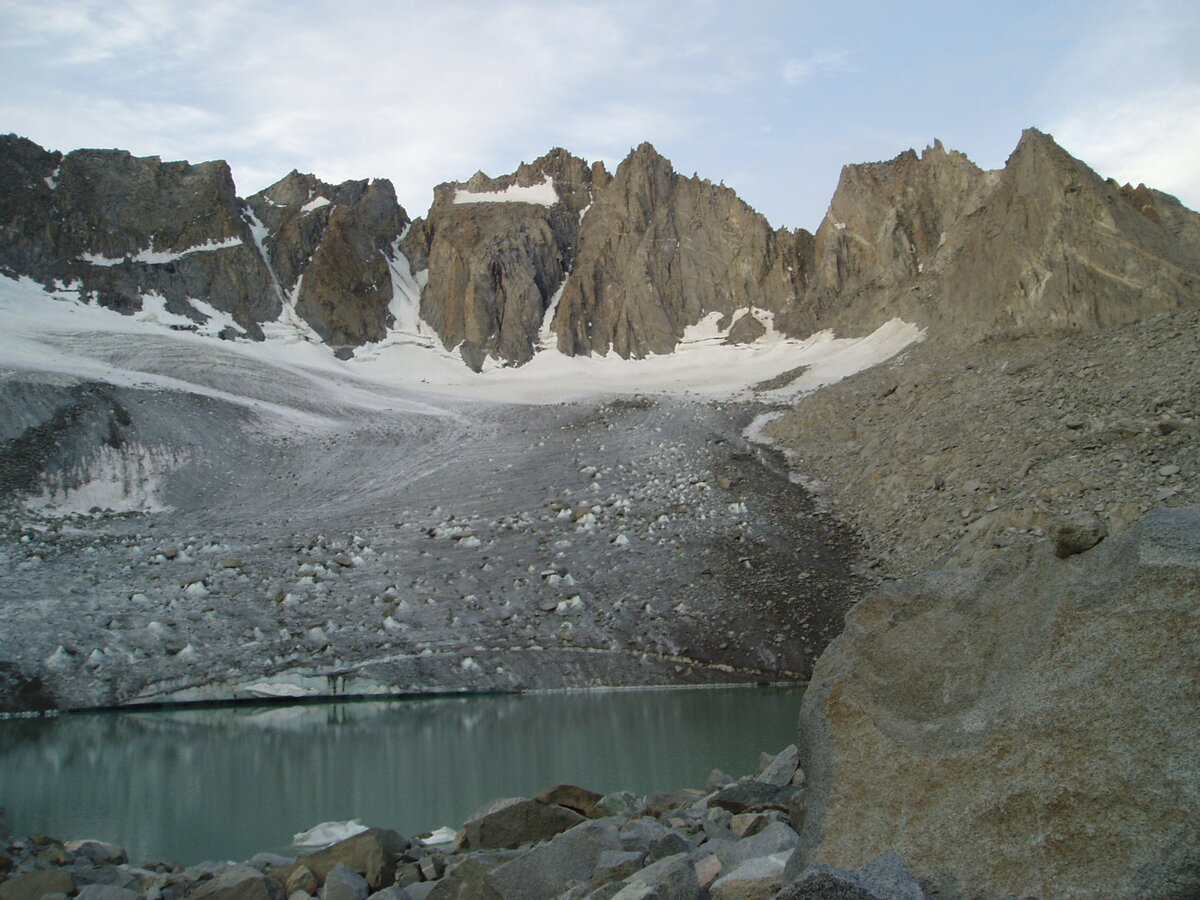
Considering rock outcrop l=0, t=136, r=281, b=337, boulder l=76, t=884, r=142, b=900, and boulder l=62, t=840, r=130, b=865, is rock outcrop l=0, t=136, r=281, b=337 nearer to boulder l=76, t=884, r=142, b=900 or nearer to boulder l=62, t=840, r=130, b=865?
boulder l=62, t=840, r=130, b=865

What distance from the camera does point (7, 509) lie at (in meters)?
27.8

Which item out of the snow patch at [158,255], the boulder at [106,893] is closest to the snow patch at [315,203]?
the snow patch at [158,255]

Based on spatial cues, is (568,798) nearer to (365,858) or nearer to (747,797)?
(365,858)

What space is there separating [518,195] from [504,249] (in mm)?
10164

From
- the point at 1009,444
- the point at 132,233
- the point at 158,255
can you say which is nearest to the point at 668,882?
the point at 1009,444

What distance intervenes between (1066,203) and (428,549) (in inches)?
1188

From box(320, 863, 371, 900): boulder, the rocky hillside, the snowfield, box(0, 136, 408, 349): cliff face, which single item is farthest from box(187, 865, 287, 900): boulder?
box(0, 136, 408, 349): cliff face

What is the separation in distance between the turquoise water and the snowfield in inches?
55.0

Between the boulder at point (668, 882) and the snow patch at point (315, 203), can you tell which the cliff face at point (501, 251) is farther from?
the boulder at point (668, 882)

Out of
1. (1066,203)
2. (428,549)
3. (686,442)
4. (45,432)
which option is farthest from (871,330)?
(45,432)

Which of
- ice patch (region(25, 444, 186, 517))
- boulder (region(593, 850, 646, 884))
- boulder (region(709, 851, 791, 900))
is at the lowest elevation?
boulder (region(593, 850, 646, 884))

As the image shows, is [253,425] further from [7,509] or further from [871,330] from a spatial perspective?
[871,330]

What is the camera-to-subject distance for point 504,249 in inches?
2670

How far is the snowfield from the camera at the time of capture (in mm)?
21891
